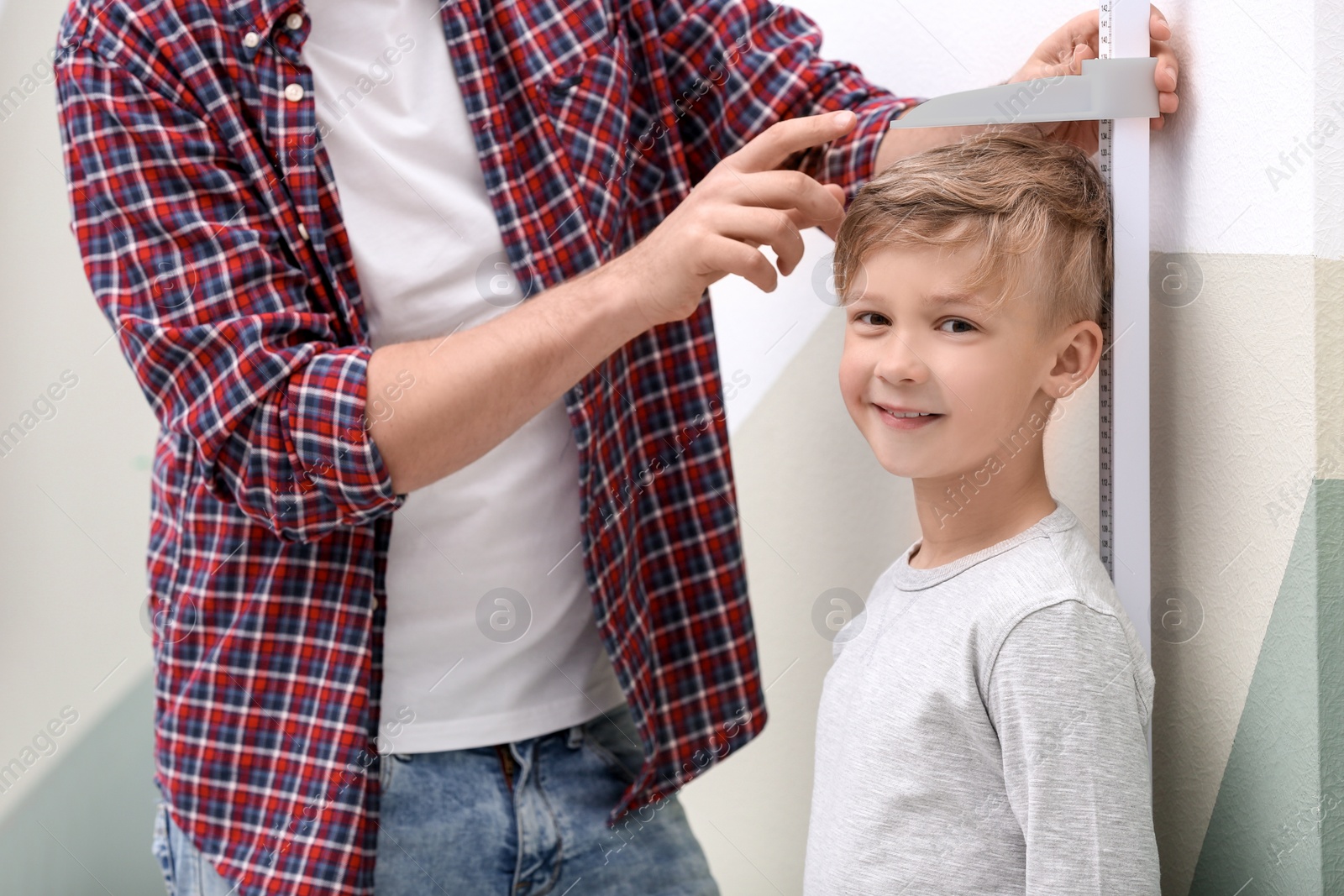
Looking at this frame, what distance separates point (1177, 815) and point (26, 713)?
5.83 ft

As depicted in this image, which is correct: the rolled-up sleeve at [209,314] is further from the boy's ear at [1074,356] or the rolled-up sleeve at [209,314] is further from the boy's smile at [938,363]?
the boy's ear at [1074,356]

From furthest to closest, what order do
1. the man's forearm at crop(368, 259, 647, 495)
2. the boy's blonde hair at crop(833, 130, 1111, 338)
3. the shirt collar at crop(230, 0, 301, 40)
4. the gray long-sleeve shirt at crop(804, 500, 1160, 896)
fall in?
the shirt collar at crop(230, 0, 301, 40) → the man's forearm at crop(368, 259, 647, 495) → the boy's blonde hair at crop(833, 130, 1111, 338) → the gray long-sleeve shirt at crop(804, 500, 1160, 896)

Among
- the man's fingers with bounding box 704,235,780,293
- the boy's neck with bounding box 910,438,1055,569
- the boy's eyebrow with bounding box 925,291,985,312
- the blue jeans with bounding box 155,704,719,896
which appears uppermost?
the man's fingers with bounding box 704,235,780,293

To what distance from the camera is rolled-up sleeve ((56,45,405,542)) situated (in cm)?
109

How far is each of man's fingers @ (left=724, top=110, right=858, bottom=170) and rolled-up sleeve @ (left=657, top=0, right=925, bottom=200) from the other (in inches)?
7.2

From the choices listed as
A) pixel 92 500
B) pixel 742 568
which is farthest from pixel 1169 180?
pixel 92 500

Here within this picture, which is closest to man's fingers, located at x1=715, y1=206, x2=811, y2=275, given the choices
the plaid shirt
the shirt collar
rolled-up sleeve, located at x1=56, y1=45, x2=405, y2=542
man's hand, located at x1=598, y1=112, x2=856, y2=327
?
man's hand, located at x1=598, y1=112, x2=856, y2=327

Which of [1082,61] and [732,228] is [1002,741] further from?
[1082,61]

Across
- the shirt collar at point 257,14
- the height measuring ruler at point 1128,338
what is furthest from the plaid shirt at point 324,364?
the height measuring ruler at point 1128,338

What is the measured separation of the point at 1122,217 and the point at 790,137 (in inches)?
11.5

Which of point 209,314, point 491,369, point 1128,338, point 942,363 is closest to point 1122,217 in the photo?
point 1128,338

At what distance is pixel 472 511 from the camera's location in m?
1.24

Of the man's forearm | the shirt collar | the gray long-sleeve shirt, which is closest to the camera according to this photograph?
the gray long-sleeve shirt

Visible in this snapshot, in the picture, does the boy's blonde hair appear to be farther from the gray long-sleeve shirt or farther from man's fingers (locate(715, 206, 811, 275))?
the gray long-sleeve shirt
